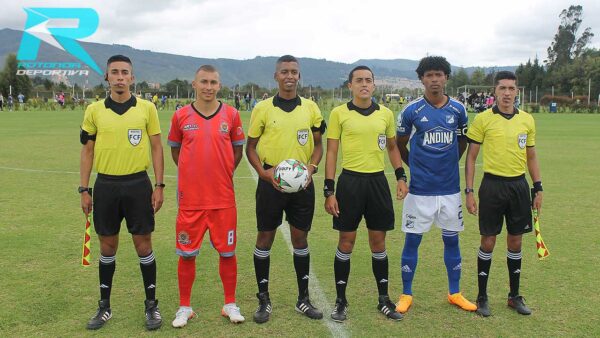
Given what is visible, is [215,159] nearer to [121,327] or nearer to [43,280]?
[121,327]

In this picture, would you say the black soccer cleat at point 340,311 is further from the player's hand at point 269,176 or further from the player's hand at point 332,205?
the player's hand at point 269,176

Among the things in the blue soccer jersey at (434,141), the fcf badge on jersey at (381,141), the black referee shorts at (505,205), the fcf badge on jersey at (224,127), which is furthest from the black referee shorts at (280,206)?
the black referee shorts at (505,205)

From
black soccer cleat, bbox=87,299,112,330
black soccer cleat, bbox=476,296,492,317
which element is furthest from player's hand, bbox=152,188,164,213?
black soccer cleat, bbox=476,296,492,317

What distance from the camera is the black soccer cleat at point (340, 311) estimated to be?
175 inches

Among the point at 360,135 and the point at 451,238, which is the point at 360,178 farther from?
the point at 451,238

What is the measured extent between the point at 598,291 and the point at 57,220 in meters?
7.21

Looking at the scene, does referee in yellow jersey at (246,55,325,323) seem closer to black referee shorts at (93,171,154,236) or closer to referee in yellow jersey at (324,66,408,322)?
referee in yellow jersey at (324,66,408,322)

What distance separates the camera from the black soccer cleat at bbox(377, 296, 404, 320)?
447cm

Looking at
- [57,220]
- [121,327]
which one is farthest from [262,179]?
[57,220]

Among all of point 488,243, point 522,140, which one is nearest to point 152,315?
point 488,243

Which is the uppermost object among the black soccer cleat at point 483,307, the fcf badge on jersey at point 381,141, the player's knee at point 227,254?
the fcf badge on jersey at point 381,141

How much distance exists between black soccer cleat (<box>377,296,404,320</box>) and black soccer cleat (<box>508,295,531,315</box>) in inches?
42.2

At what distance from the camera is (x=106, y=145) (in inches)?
168

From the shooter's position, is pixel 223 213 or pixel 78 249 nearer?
pixel 223 213
